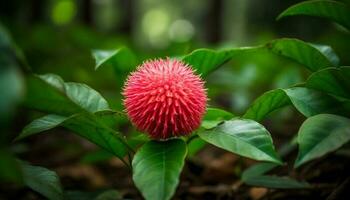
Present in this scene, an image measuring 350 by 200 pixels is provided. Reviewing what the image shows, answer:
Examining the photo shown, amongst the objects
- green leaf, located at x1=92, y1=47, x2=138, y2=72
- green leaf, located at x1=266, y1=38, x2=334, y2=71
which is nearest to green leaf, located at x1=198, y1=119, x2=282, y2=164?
green leaf, located at x1=266, y1=38, x2=334, y2=71

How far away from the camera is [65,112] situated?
1261 millimetres

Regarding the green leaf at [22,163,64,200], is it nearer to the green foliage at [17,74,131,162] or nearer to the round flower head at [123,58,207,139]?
the green foliage at [17,74,131,162]

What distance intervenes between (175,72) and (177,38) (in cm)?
189

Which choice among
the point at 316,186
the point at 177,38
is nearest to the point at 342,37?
the point at 177,38

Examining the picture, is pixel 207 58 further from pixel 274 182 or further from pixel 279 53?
pixel 274 182

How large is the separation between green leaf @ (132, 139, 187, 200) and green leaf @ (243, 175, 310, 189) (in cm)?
42

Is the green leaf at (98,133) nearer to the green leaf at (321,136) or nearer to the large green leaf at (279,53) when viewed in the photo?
the large green leaf at (279,53)

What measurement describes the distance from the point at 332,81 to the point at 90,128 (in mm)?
680

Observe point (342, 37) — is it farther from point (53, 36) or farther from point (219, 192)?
point (53, 36)

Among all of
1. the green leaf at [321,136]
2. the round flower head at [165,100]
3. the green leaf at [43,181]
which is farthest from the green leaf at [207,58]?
the green leaf at [43,181]

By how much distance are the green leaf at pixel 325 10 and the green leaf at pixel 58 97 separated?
635 mm

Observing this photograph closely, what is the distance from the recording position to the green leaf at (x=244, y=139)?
3.43 feet

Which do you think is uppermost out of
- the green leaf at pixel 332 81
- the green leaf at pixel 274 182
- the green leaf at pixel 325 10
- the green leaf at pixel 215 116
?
the green leaf at pixel 325 10

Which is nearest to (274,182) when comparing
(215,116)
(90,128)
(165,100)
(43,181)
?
(215,116)
